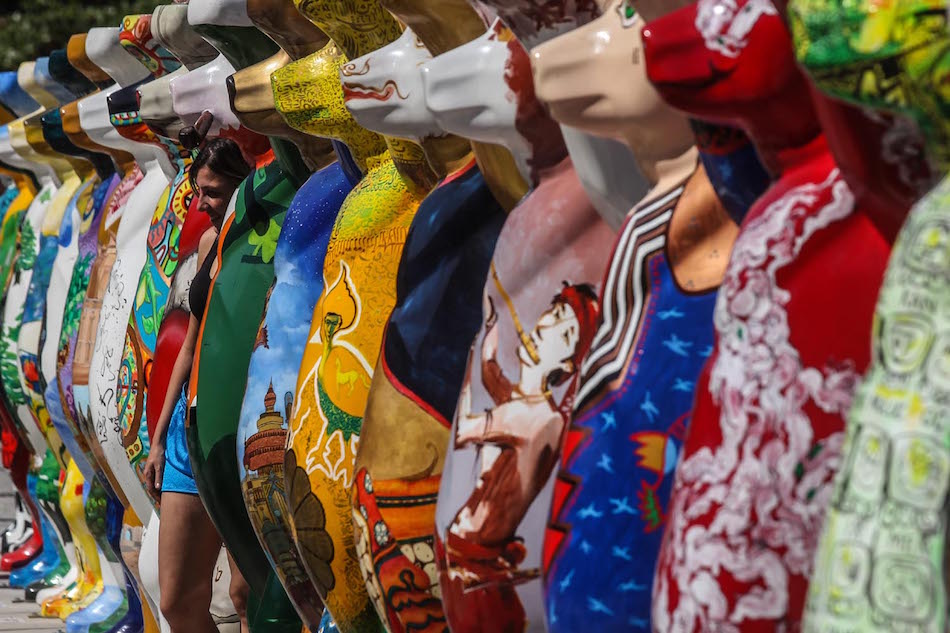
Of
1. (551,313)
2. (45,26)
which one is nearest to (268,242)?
(551,313)

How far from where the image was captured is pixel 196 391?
13.9 ft

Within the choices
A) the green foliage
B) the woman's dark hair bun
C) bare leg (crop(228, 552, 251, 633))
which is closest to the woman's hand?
bare leg (crop(228, 552, 251, 633))

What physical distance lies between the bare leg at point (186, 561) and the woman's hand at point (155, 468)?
0.03 meters

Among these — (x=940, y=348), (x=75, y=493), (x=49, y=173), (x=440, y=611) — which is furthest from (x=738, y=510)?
(x=49, y=173)

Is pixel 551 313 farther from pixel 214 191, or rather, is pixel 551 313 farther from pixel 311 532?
pixel 214 191

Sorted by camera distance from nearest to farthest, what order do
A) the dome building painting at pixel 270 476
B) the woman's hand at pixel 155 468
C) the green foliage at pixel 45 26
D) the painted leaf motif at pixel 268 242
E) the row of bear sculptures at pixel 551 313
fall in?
the row of bear sculptures at pixel 551 313
the dome building painting at pixel 270 476
the painted leaf motif at pixel 268 242
the woman's hand at pixel 155 468
the green foliage at pixel 45 26

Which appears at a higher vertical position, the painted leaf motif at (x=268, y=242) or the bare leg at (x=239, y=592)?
the painted leaf motif at (x=268, y=242)

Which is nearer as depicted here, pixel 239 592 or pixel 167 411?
pixel 167 411

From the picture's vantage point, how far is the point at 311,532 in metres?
3.48

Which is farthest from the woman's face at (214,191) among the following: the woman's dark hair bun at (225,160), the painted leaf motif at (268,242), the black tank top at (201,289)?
the painted leaf motif at (268,242)

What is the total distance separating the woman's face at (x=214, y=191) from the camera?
4.61 meters

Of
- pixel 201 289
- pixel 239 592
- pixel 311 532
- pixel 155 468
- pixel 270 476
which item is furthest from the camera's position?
pixel 239 592

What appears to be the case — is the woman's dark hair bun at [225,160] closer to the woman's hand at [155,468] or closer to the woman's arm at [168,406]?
the woman's arm at [168,406]

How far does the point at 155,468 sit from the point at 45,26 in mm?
11049
